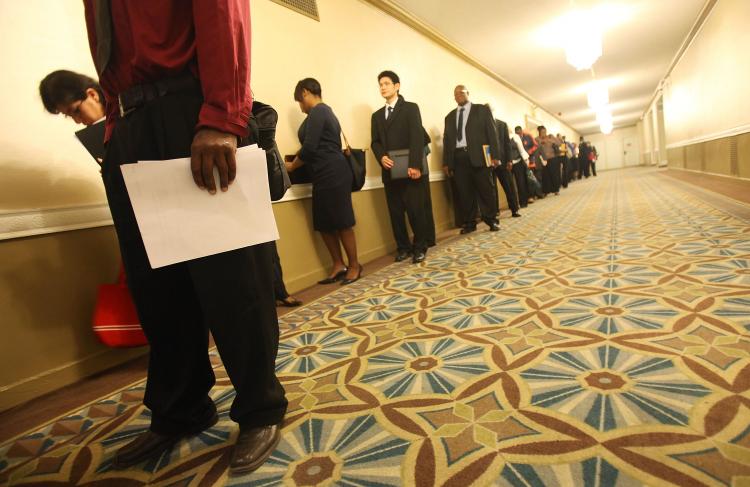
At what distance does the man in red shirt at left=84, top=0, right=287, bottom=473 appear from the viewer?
0.86 metres

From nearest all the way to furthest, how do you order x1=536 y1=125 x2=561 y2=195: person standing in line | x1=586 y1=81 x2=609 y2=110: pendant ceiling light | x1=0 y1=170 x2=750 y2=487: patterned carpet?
x1=0 y1=170 x2=750 y2=487: patterned carpet → x1=536 y1=125 x2=561 y2=195: person standing in line → x1=586 y1=81 x2=609 y2=110: pendant ceiling light

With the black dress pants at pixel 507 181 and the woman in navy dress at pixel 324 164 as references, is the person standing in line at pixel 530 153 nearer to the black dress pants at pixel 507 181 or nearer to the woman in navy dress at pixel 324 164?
the black dress pants at pixel 507 181

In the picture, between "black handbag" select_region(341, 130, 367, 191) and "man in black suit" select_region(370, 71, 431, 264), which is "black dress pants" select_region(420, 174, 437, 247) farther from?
"black handbag" select_region(341, 130, 367, 191)

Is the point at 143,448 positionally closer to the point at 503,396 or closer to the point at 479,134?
the point at 503,396

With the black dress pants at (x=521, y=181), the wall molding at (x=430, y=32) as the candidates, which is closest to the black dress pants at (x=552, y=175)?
the wall molding at (x=430, y=32)

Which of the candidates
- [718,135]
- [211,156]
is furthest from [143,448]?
[718,135]

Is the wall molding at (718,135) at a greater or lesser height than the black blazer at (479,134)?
lesser

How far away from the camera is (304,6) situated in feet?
10.4

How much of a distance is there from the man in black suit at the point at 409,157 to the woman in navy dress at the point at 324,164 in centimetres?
56

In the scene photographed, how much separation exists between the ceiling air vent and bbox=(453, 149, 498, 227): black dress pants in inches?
81.0

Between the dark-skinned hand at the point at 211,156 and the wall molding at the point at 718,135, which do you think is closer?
the dark-skinned hand at the point at 211,156

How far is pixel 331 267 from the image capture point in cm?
324

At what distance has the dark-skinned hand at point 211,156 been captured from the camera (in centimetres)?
84

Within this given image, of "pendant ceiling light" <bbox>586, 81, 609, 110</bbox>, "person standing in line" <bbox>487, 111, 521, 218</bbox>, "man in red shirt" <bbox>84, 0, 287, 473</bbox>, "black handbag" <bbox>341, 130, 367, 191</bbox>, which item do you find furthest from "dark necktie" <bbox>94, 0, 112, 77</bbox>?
"pendant ceiling light" <bbox>586, 81, 609, 110</bbox>
